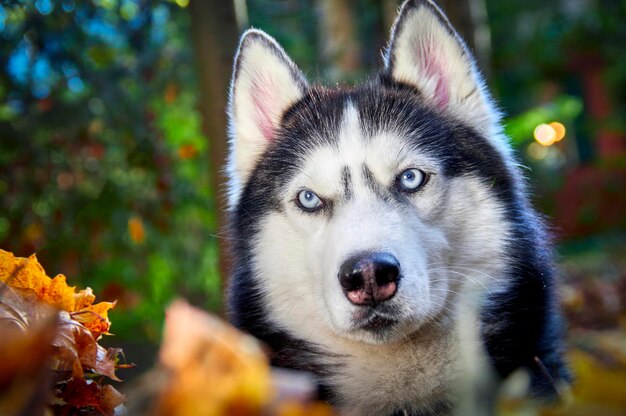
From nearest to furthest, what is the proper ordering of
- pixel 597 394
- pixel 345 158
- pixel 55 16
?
1. pixel 597 394
2. pixel 345 158
3. pixel 55 16

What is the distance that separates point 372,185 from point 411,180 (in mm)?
187

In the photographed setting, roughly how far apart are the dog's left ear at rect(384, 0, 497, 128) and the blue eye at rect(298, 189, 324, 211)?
782mm

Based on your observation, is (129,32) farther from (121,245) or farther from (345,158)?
(345,158)

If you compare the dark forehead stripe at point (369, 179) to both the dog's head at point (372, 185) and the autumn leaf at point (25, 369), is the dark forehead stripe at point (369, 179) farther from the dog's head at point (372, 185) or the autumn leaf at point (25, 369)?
the autumn leaf at point (25, 369)

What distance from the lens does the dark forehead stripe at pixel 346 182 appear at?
2.55 metres

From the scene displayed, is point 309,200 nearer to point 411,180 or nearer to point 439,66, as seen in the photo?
point 411,180

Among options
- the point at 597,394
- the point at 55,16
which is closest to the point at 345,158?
the point at 597,394

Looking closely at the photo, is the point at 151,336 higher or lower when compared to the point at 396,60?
lower

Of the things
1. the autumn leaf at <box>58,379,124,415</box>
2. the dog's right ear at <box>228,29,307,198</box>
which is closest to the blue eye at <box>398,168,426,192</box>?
the dog's right ear at <box>228,29,307,198</box>

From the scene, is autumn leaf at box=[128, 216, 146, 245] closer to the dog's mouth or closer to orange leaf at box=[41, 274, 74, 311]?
the dog's mouth

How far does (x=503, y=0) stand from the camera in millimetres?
19016

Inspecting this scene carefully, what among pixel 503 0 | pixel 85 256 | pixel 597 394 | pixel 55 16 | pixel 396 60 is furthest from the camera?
pixel 503 0

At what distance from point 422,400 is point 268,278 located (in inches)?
33.4

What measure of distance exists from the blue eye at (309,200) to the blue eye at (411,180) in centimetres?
33
